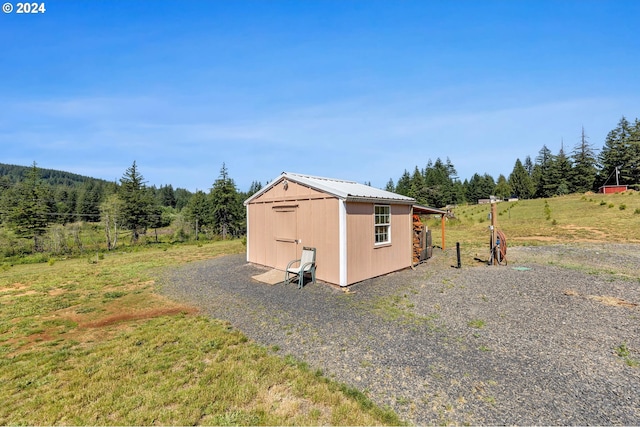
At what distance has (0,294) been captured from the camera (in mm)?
8336

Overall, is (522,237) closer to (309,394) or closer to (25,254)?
(309,394)

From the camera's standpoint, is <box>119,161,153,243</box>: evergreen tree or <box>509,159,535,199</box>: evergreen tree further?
<box>509,159,535,199</box>: evergreen tree

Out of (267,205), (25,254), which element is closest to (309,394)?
(267,205)

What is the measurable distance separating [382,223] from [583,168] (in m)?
56.6

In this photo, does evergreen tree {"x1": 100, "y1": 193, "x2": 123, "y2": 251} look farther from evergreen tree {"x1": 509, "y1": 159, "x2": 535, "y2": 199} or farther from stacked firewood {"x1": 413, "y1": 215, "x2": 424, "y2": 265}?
evergreen tree {"x1": 509, "y1": 159, "x2": 535, "y2": 199}

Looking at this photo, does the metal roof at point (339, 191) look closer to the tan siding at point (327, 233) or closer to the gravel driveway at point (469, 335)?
the tan siding at point (327, 233)

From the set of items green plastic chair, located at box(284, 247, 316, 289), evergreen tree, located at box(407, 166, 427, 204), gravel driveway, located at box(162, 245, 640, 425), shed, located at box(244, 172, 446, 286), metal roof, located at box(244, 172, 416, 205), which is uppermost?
evergreen tree, located at box(407, 166, 427, 204)

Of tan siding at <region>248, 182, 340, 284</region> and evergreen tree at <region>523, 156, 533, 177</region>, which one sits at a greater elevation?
evergreen tree at <region>523, 156, 533, 177</region>

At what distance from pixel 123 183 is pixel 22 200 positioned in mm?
9601

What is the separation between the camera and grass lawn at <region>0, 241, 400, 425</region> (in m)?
2.93

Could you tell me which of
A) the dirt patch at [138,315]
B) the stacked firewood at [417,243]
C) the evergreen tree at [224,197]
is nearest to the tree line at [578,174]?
the evergreen tree at [224,197]

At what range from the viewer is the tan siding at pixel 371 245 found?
7980mm

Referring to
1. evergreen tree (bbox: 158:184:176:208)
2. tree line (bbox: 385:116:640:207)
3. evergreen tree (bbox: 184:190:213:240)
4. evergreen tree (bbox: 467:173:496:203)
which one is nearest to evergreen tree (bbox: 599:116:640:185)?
tree line (bbox: 385:116:640:207)

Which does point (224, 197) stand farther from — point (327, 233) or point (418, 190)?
point (418, 190)
